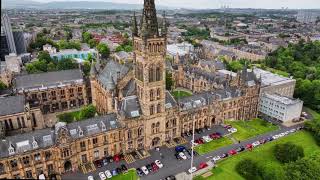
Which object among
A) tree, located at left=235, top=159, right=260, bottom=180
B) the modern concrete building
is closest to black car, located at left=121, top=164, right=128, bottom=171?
tree, located at left=235, top=159, right=260, bottom=180

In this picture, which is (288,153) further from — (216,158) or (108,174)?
(108,174)

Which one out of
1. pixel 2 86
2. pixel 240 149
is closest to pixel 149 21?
pixel 240 149

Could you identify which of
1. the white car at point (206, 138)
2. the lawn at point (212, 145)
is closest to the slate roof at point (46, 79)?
the white car at point (206, 138)

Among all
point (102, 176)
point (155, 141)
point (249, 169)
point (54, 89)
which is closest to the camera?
point (102, 176)

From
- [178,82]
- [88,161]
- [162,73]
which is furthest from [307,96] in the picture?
[88,161]

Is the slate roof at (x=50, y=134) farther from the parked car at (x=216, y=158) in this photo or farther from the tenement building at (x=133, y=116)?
the parked car at (x=216, y=158)

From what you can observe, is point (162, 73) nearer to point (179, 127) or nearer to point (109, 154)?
point (179, 127)
